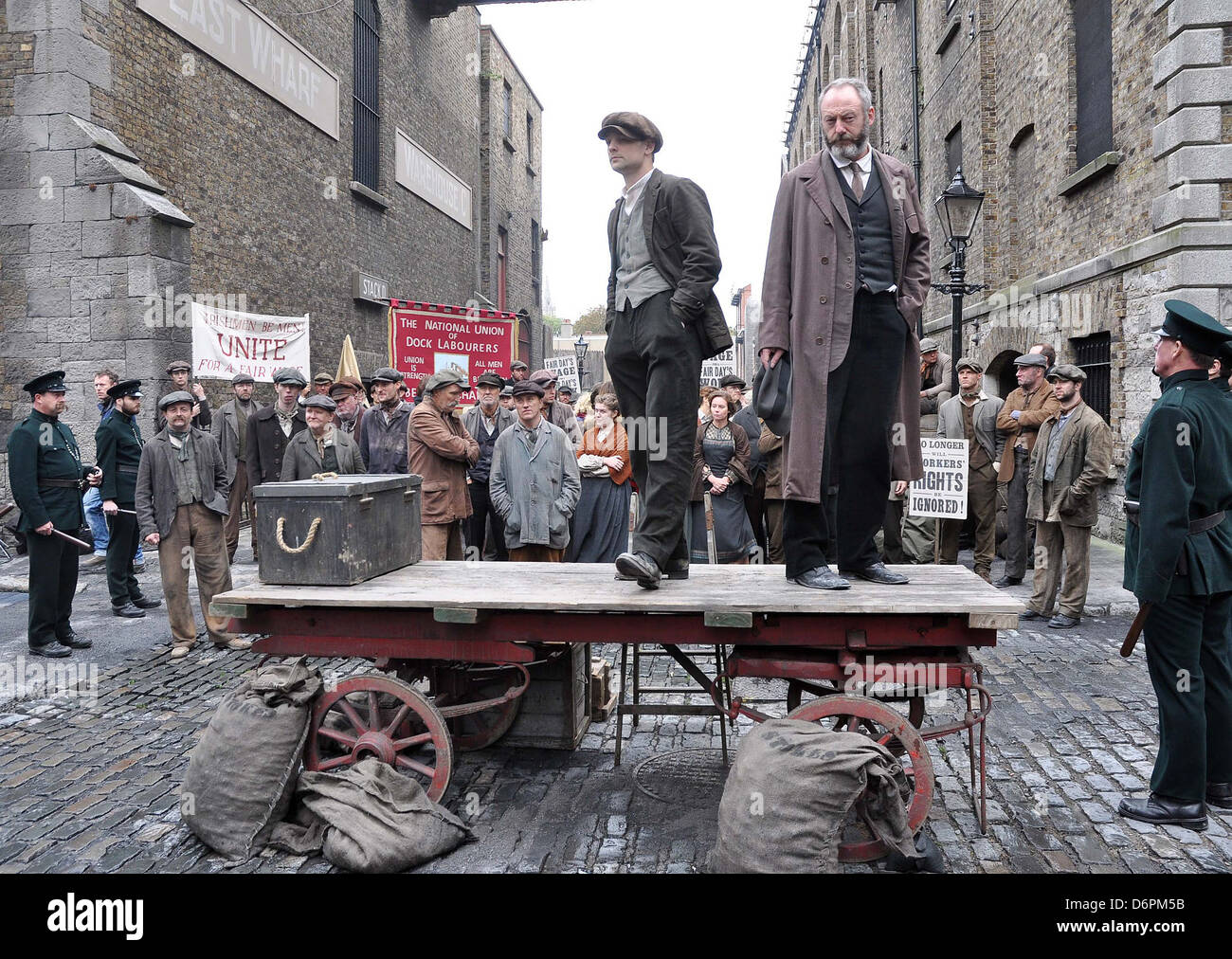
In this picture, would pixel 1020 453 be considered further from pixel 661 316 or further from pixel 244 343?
pixel 244 343

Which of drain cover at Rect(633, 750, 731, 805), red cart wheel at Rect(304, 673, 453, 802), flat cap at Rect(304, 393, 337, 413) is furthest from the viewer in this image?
flat cap at Rect(304, 393, 337, 413)

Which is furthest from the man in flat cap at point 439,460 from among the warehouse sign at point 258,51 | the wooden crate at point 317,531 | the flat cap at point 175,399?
the warehouse sign at point 258,51

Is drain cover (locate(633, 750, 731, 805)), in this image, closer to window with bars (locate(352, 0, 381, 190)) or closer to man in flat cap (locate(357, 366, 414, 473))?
man in flat cap (locate(357, 366, 414, 473))

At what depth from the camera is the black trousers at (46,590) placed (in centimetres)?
738

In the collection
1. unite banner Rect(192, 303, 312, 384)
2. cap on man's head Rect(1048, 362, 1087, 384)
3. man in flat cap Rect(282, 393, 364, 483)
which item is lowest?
man in flat cap Rect(282, 393, 364, 483)

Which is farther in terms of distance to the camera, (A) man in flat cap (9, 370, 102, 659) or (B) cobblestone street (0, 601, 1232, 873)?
(A) man in flat cap (9, 370, 102, 659)

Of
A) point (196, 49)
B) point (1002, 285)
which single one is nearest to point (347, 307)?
point (196, 49)

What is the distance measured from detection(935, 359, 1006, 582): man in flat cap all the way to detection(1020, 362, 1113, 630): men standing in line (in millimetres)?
1219

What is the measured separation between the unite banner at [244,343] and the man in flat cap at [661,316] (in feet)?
29.2

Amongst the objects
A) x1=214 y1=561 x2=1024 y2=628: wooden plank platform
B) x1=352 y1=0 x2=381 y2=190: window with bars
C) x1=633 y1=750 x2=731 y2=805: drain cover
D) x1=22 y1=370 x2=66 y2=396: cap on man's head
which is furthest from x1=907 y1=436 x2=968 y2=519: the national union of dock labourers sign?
x1=352 y1=0 x2=381 y2=190: window with bars

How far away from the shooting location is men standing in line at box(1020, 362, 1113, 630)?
8133 mm

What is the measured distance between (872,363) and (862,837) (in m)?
2.05

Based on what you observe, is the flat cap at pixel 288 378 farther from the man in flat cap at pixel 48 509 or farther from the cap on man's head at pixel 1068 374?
the cap on man's head at pixel 1068 374

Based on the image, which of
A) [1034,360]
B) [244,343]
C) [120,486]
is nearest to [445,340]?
[244,343]
